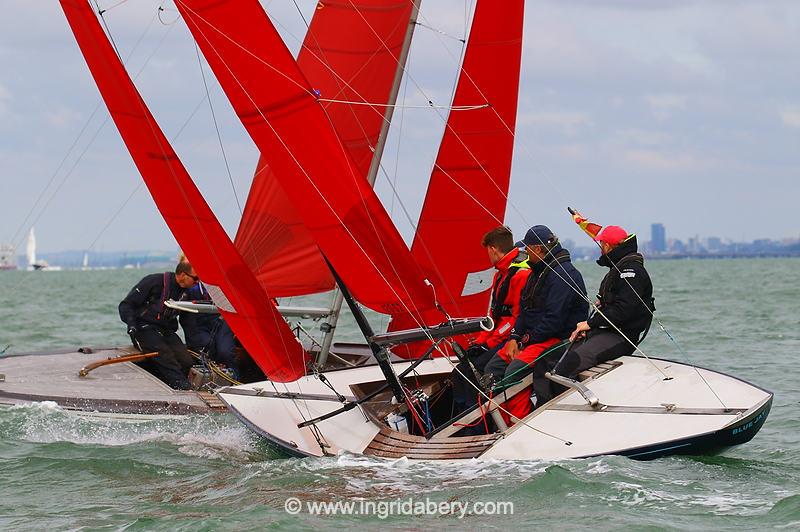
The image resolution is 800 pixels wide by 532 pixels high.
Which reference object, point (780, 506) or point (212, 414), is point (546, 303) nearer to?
point (780, 506)

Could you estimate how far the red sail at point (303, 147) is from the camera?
7418mm

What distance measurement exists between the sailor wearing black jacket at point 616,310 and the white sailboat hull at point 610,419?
0.18m

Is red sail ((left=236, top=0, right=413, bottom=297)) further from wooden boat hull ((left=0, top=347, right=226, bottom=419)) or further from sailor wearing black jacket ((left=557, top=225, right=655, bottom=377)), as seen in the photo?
sailor wearing black jacket ((left=557, top=225, right=655, bottom=377))

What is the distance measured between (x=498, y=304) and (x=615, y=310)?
105cm

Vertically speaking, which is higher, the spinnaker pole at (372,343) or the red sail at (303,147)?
the red sail at (303,147)

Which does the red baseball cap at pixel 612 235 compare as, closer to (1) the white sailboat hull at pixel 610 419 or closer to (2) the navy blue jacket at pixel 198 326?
(1) the white sailboat hull at pixel 610 419

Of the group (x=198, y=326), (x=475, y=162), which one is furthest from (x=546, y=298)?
(x=198, y=326)

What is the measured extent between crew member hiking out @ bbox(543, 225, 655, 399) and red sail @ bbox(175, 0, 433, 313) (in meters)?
1.17

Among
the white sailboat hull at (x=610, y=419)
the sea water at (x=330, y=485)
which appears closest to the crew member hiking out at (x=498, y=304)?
the white sailboat hull at (x=610, y=419)

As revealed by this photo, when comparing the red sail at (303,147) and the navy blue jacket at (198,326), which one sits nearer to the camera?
the red sail at (303,147)

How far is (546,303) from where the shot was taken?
7.75 m

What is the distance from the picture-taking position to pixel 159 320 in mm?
10680

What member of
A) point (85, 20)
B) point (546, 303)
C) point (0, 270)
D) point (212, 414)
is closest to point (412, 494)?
point (546, 303)

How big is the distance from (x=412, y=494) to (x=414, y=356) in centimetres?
390
